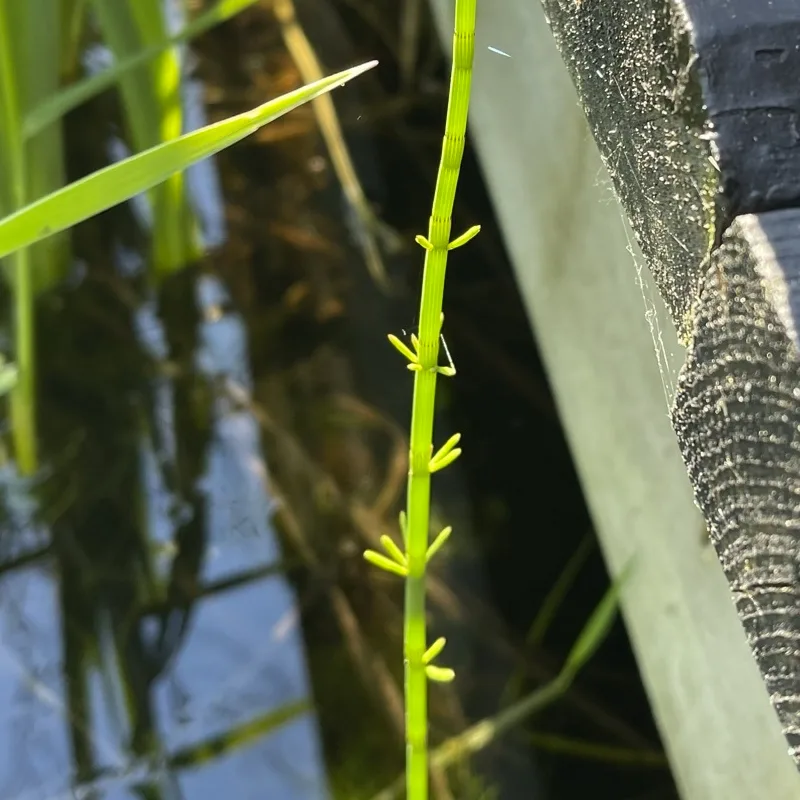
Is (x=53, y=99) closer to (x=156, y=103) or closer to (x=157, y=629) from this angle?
(x=156, y=103)

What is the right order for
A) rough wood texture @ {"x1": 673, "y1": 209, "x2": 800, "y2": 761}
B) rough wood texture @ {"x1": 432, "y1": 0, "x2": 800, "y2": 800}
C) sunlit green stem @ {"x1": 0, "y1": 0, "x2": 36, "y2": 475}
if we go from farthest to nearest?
sunlit green stem @ {"x1": 0, "y1": 0, "x2": 36, "y2": 475}
rough wood texture @ {"x1": 432, "y1": 0, "x2": 800, "y2": 800}
rough wood texture @ {"x1": 673, "y1": 209, "x2": 800, "y2": 761}

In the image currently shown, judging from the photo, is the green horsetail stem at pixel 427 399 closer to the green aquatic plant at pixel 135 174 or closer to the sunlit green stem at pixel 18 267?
the green aquatic plant at pixel 135 174

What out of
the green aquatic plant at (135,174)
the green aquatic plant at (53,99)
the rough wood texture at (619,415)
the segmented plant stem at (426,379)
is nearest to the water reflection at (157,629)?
the green aquatic plant at (53,99)

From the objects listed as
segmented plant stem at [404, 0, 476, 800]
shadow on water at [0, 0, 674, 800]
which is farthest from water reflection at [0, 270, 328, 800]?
segmented plant stem at [404, 0, 476, 800]

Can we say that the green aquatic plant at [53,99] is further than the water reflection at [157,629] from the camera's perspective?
No

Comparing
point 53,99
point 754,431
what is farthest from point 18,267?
point 754,431

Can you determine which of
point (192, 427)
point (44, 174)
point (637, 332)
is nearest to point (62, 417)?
point (192, 427)

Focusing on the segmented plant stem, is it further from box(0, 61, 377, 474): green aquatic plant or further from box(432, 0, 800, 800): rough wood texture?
box(432, 0, 800, 800): rough wood texture

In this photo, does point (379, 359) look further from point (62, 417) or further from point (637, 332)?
point (637, 332)
